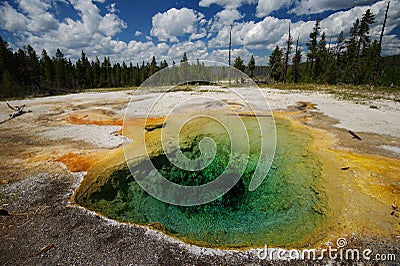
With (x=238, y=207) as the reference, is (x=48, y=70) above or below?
above

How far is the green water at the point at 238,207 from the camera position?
4.60 m

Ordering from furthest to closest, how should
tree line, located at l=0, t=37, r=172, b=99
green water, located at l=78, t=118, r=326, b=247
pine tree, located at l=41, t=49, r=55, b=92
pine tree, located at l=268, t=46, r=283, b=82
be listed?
1. pine tree, located at l=268, t=46, r=283, b=82
2. pine tree, located at l=41, t=49, r=55, b=92
3. tree line, located at l=0, t=37, r=172, b=99
4. green water, located at l=78, t=118, r=326, b=247

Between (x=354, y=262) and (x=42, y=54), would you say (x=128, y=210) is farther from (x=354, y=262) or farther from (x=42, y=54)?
(x=42, y=54)

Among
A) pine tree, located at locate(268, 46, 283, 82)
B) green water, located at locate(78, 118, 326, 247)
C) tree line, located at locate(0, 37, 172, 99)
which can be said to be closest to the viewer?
green water, located at locate(78, 118, 326, 247)

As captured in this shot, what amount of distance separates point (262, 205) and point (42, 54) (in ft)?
229

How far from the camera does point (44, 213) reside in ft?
15.9

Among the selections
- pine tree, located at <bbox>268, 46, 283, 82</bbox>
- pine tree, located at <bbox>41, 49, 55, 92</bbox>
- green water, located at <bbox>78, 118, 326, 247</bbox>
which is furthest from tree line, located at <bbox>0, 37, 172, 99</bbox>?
green water, located at <bbox>78, 118, 326, 247</bbox>

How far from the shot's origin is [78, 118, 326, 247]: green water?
181 inches

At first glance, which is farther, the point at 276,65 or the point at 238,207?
the point at 276,65

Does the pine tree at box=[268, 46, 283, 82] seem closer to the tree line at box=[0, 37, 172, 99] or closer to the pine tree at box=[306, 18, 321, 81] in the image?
the pine tree at box=[306, 18, 321, 81]

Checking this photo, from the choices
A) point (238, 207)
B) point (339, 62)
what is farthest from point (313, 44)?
point (238, 207)

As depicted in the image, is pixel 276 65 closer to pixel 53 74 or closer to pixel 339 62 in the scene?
pixel 339 62

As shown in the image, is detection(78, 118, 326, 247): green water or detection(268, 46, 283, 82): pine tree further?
detection(268, 46, 283, 82): pine tree

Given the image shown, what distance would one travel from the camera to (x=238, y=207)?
6.03 metres
